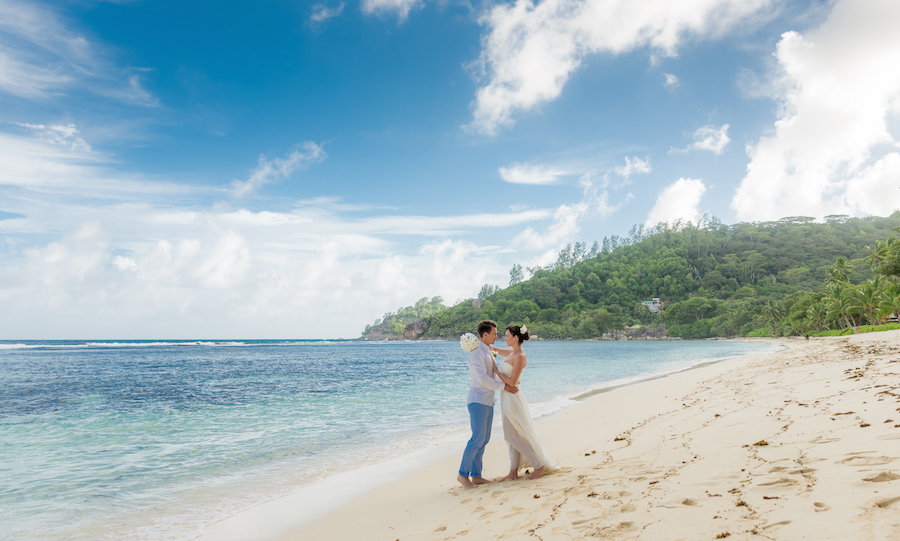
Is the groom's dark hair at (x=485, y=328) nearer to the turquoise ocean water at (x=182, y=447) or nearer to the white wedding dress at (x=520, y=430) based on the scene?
the white wedding dress at (x=520, y=430)

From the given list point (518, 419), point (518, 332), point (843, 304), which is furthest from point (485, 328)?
point (843, 304)

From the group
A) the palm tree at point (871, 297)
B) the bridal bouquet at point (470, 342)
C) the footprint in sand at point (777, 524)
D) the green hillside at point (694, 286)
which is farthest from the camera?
the green hillside at point (694, 286)

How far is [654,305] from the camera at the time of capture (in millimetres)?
176000

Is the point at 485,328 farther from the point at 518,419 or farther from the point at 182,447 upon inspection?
the point at 182,447

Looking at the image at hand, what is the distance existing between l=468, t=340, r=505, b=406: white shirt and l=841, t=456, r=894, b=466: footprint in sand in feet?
12.6

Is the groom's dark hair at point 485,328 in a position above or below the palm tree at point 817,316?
above

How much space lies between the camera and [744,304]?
141 m

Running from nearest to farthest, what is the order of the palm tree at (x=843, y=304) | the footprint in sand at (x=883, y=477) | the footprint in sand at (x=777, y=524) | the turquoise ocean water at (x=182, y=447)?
the footprint in sand at (x=777, y=524)
the footprint in sand at (x=883, y=477)
the turquoise ocean water at (x=182, y=447)
the palm tree at (x=843, y=304)

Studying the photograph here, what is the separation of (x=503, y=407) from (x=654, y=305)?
188m

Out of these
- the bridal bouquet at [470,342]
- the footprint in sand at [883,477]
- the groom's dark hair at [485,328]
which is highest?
the groom's dark hair at [485,328]

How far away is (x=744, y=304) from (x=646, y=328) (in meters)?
33.6

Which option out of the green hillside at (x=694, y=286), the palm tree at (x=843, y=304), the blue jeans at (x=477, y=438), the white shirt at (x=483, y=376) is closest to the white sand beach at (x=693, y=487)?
the blue jeans at (x=477, y=438)

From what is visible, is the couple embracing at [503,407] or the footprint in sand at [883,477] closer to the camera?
the footprint in sand at [883,477]

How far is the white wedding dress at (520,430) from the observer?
6.54 meters
